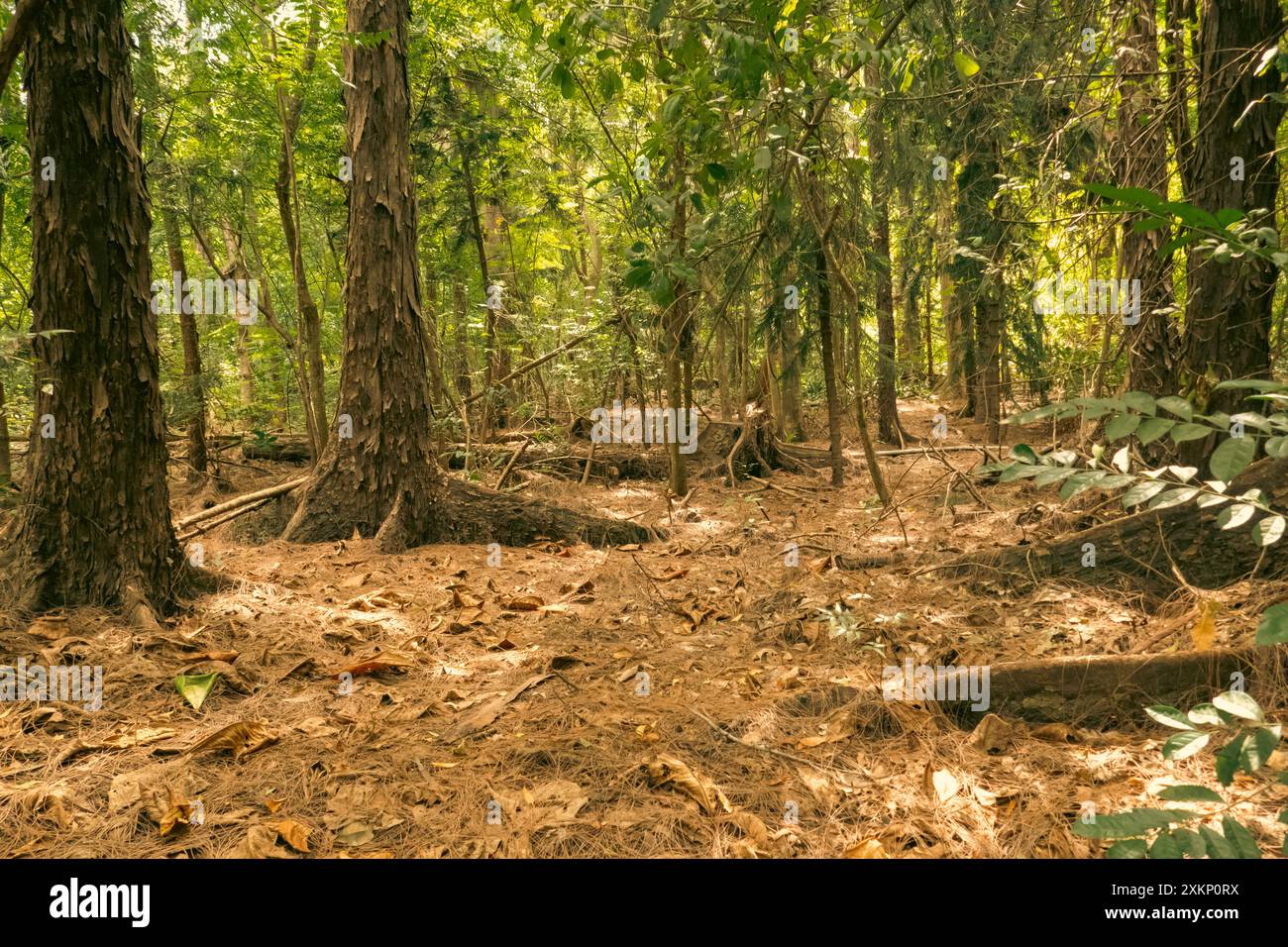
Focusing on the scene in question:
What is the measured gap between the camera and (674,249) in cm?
344

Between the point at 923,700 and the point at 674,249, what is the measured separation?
2.27 metres

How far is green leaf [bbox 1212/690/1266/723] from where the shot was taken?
1381mm

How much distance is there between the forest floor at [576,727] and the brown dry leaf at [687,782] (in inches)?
0.4

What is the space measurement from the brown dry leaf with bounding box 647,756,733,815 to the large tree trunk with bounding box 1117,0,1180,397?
3.92 meters

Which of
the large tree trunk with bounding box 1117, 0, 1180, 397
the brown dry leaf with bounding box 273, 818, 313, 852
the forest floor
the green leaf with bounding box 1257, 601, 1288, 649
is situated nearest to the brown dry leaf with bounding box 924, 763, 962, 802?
the forest floor

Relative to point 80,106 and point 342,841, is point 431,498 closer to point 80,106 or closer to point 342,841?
point 80,106

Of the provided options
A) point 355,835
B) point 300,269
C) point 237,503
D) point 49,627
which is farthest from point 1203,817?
point 300,269

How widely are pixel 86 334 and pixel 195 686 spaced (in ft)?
6.54

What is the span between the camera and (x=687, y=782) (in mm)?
2846

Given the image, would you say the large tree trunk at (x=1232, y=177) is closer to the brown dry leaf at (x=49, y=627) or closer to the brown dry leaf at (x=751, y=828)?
the brown dry leaf at (x=751, y=828)

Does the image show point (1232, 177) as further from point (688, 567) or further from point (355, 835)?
point (355, 835)

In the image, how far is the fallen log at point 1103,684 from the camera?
10.6ft

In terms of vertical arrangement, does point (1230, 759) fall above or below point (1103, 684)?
above
